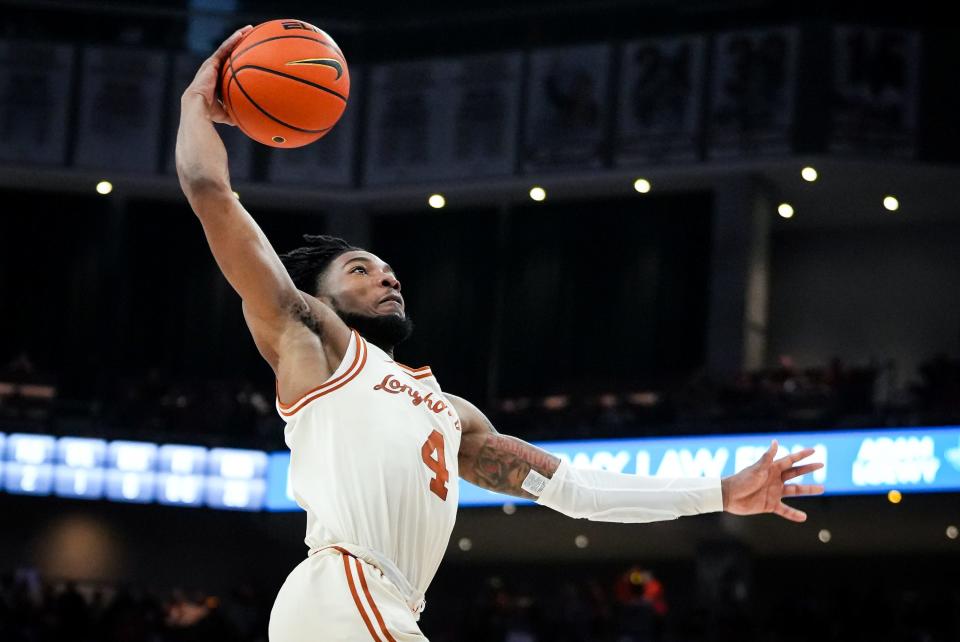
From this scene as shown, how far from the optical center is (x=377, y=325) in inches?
172

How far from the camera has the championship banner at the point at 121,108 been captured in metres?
22.6

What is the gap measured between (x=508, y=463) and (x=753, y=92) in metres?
16.6

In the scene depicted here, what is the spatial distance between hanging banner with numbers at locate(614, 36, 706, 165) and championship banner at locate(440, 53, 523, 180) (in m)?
1.66

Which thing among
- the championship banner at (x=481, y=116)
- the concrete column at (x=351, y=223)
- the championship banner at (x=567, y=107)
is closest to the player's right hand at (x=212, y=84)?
the championship banner at (x=567, y=107)

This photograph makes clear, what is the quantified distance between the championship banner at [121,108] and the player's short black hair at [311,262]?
18.6 meters

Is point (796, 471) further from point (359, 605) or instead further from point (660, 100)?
point (660, 100)

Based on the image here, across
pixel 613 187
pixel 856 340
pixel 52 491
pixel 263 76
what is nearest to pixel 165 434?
pixel 52 491

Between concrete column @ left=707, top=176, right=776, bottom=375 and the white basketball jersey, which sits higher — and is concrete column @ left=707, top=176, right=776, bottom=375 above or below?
above

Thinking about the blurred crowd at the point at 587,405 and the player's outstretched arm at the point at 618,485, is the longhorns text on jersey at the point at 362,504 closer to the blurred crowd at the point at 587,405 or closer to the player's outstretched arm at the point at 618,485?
the player's outstretched arm at the point at 618,485

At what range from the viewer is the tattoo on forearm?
4.52m

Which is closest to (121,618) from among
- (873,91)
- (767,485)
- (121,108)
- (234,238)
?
(121,108)

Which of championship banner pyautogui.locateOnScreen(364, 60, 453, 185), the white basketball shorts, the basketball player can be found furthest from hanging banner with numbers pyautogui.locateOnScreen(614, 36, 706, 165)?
the white basketball shorts

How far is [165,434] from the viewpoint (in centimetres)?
1980

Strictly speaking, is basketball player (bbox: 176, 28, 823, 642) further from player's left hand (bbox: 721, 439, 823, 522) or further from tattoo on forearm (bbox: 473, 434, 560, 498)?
player's left hand (bbox: 721, 439, 823, 522)
